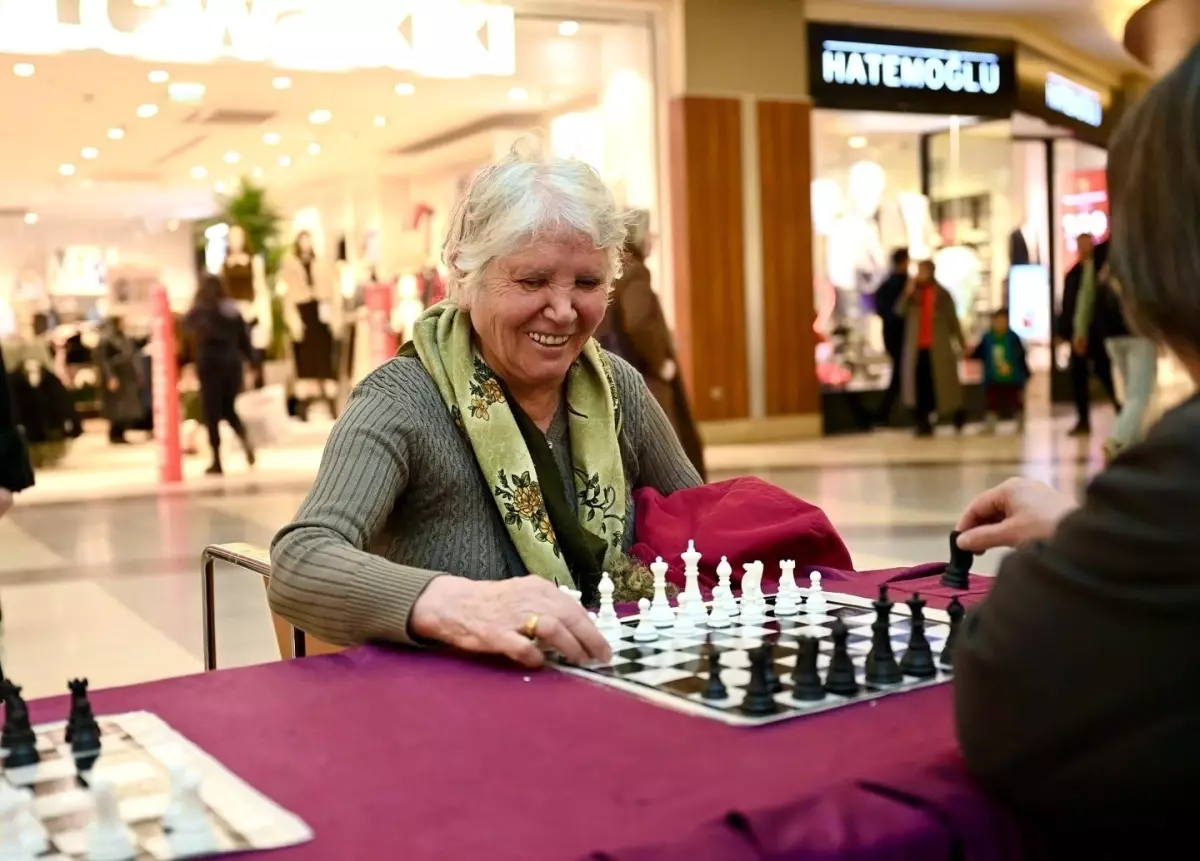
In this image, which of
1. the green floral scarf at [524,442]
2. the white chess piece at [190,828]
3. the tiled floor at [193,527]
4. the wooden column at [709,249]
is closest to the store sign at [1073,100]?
the tiled floor at [193,527]

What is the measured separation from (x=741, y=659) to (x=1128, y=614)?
0.57m

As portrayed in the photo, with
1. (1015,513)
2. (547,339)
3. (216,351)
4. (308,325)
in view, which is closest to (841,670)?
(1015,513)

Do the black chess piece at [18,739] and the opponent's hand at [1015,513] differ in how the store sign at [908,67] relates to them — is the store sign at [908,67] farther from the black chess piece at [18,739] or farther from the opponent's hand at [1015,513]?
the black chess piece at [18,739]

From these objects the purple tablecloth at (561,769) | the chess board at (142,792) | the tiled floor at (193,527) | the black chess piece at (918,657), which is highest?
the black chess piece at (918,657)

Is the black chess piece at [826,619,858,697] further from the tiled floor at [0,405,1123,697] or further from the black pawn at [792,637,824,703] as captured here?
the tiled floor at [0,405,1123,697]

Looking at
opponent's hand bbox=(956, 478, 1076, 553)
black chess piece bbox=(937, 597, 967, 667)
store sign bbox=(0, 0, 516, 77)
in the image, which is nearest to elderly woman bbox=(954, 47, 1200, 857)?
black chess piece bbox=(937, 597, 967, 667)

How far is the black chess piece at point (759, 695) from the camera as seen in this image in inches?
49.3

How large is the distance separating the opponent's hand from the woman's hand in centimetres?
54

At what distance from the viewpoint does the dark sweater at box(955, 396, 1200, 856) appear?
3.04ft

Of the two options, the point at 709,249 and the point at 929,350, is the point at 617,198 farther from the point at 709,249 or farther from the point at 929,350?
the point at 929,350

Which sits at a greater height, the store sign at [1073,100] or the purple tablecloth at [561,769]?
the store sign at [1073,100]

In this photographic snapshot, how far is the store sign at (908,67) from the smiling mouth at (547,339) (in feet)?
36.5

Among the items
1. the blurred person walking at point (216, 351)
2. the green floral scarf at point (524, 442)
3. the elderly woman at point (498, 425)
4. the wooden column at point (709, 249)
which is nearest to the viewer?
the elderly woman at point (498, 425)

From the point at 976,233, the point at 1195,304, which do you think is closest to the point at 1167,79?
the point at 1195,304
